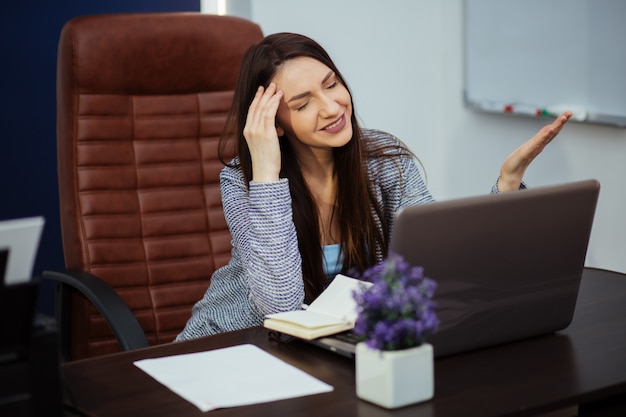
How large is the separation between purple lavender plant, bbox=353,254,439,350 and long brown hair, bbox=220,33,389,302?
64cm

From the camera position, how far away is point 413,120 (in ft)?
11.8

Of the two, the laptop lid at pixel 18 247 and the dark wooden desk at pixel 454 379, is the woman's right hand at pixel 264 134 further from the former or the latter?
the laptop lid at pixel 18 247

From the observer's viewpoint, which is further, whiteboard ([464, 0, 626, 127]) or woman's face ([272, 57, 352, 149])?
whiteboard ([464, 0, 626, 127])

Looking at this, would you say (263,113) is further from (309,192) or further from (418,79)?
(418,79)

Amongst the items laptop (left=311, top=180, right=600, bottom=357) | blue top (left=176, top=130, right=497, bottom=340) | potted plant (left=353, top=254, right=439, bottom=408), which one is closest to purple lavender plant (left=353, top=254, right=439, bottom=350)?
potted plant (left=353, top=254, right=439, bottom=408)

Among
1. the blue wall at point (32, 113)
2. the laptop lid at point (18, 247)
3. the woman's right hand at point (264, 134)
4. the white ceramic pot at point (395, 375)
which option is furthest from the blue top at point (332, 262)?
the blue wall at point (32, 113)

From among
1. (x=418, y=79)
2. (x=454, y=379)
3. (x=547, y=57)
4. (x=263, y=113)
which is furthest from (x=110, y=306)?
(x=418, y=79)

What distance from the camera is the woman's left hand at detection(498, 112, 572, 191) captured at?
5.57ft

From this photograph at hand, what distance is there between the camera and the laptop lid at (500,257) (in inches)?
49.5

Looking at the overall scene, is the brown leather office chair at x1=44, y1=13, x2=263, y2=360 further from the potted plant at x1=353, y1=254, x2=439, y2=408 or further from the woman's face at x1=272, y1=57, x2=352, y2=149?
the potted plant at x1=353, y1=254, x2=439, y2=408

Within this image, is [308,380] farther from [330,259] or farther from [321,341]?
[330,259]

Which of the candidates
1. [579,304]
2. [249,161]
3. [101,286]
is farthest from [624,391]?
[101,286]

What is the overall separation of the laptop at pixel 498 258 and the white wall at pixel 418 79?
177 centimetres

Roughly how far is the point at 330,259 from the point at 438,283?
21.9 inches
